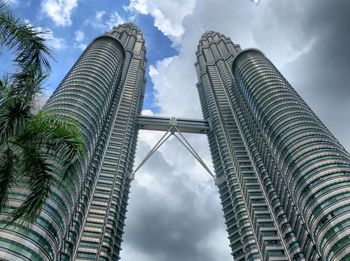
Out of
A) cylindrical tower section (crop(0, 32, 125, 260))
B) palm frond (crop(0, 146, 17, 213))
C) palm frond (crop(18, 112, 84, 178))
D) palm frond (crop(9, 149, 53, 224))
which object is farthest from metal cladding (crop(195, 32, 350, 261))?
palm frond (crop(0, 146, 17, 213))

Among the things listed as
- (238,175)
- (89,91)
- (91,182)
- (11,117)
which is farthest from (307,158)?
(11,117)

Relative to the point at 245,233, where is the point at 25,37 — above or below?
below

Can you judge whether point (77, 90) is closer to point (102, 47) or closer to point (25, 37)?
point (102, 47)

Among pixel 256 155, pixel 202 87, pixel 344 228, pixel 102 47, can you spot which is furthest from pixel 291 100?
pixel 202 87

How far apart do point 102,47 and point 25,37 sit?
4615 inches

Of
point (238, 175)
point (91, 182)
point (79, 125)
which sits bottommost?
point (79, 125)

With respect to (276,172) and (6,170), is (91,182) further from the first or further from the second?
(6,170)

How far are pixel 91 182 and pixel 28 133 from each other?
3474 inches

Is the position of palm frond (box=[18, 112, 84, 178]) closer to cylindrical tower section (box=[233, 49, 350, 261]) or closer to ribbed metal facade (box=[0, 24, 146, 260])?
ribbed metal facade (box=[0, 24, 146, 260])

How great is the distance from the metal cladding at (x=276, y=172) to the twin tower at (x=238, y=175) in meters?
0.29

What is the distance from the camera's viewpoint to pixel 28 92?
18.0 m

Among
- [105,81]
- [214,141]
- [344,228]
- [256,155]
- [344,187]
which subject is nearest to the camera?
[344,228]

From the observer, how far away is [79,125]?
73.3 feet

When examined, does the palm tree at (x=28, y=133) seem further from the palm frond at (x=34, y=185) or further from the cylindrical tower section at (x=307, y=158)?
the cylindrical tower section at (x=307, y=158)
